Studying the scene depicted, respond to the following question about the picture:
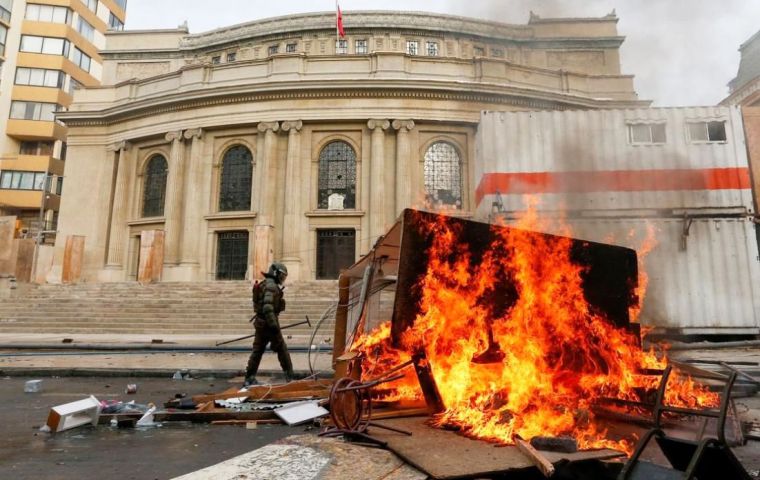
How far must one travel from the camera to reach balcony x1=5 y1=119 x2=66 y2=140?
3523 centimetres

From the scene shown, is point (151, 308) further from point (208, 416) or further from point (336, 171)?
point (208, 416)

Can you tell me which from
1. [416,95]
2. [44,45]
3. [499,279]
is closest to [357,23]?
[416,95]

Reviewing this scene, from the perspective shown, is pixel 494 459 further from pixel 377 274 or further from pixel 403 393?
pixel 377 274

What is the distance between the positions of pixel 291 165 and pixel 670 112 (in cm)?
1714

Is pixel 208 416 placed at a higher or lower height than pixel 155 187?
lower

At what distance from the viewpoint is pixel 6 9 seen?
3534 cm

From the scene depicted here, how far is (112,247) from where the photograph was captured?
86.7 feet

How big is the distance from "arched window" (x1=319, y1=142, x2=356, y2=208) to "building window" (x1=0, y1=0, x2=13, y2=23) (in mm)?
30470

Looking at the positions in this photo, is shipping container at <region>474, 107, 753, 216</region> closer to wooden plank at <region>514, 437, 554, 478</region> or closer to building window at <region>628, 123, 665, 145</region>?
building window at <region>628, 123, 665, 145</region>

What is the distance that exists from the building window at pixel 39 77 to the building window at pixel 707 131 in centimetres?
4260

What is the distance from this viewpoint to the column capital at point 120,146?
89.8 ft

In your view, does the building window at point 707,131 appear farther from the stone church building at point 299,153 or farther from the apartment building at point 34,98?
the apartment building at point 34,98

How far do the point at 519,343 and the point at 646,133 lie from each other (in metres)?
9.81

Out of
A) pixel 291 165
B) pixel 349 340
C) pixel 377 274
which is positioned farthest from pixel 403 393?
pixel 291 165
